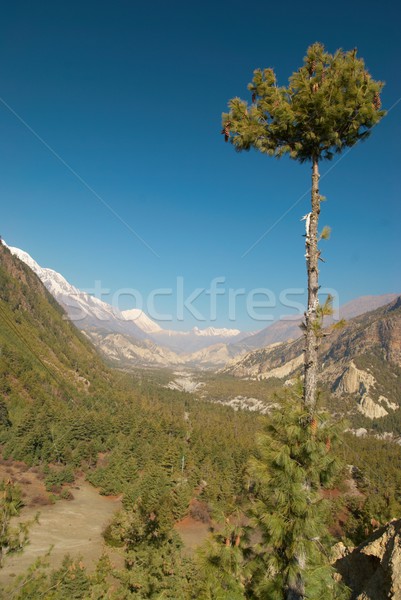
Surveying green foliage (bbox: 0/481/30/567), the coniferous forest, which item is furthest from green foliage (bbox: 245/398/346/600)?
green foliage (bbox: 0/481/30/567)

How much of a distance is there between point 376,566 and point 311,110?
16119 millimetres

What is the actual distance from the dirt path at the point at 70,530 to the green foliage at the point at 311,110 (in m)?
42.7

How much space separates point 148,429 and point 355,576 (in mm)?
84973

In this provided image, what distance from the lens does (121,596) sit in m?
23.4

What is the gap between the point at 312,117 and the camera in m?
9.81

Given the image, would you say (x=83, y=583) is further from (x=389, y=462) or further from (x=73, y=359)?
(x=73, y=359)

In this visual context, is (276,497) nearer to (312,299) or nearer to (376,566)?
(312,299)

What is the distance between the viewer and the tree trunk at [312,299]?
8.67 meters

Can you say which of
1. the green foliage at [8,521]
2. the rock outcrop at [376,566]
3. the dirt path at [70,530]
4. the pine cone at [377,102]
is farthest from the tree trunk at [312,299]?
the dirt path at [70,530]

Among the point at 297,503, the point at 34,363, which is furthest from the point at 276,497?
the point at 34,363

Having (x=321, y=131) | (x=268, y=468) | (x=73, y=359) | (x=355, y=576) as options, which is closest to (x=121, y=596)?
(x=355, y=576)

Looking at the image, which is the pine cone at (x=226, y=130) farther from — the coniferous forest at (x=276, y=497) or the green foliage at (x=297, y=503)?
the green foliage at (x=297, y=503)

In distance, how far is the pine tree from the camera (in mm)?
9367

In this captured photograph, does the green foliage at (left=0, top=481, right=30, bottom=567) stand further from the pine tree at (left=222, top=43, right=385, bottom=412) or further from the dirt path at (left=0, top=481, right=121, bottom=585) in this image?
the dirt path at (left=0, top=481, right=121, bottom=585)
